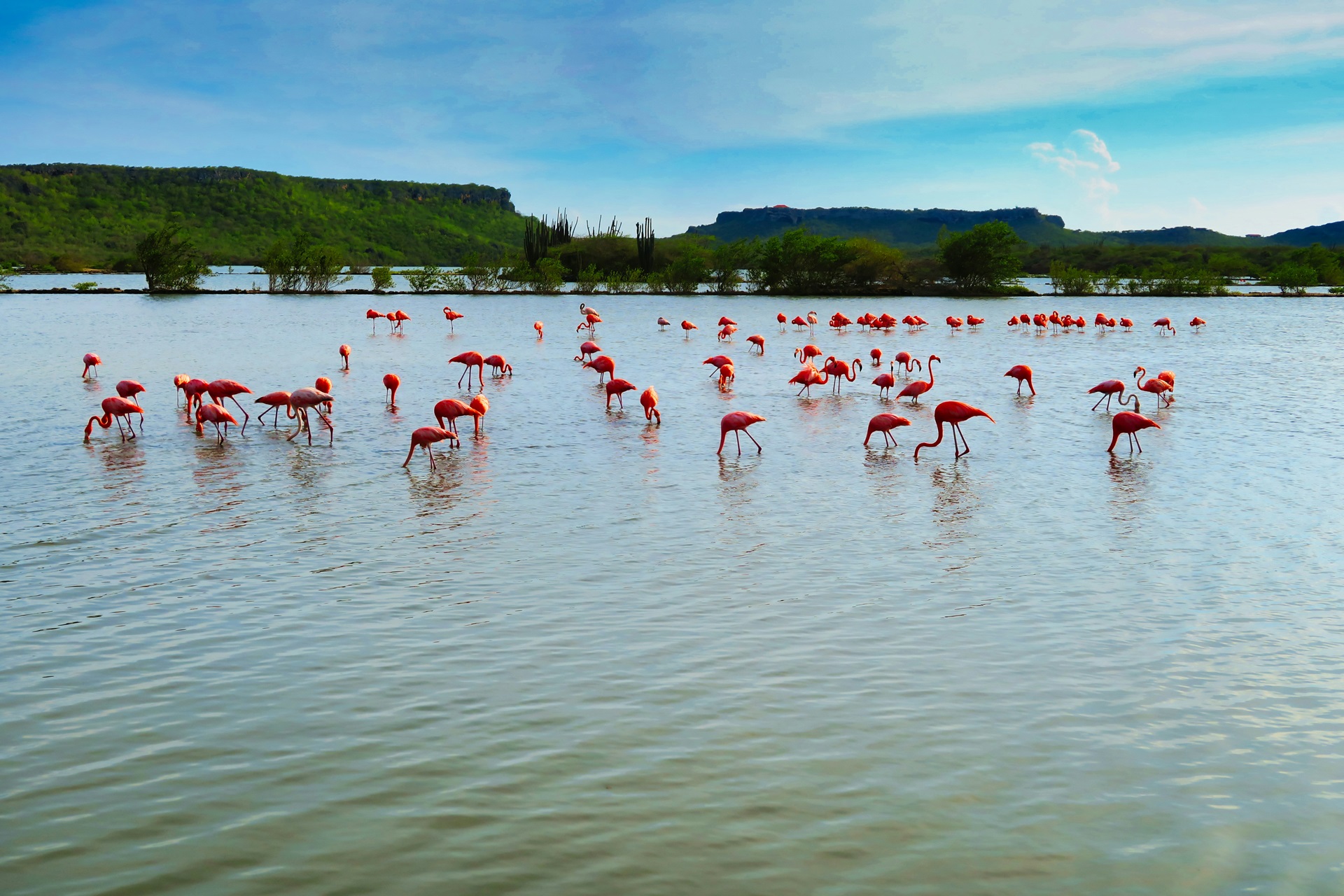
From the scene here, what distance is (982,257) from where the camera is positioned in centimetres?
7031

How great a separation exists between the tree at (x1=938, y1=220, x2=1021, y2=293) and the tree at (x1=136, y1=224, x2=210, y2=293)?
54.2m

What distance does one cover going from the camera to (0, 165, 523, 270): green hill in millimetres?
143000

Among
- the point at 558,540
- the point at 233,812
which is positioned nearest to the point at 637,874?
the point at 233,812

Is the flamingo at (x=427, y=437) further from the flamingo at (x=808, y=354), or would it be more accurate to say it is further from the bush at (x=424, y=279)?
the bush at (x=424, y=279)

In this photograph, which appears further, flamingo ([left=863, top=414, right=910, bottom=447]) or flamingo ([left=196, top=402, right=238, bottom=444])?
flamingo ([left=196, top=402, right=238, bottom=444])

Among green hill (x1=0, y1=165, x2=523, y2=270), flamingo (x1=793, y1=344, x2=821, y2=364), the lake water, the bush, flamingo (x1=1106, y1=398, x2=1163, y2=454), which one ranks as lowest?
the lake water

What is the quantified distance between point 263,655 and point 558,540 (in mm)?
3398

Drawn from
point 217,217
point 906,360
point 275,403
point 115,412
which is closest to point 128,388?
point 115,412

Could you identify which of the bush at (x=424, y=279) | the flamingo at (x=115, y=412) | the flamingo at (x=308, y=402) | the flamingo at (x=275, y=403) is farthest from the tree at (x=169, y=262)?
the flamingo at (x=308, y=402)

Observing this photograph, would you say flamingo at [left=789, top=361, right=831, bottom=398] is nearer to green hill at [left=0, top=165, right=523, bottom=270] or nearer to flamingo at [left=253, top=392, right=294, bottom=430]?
Result: flamingo at [left=253, top=392, right=294, bottom=430]

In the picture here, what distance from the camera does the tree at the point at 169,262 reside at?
6550cm

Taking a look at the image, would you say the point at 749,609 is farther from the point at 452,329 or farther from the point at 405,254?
the point at 405,254

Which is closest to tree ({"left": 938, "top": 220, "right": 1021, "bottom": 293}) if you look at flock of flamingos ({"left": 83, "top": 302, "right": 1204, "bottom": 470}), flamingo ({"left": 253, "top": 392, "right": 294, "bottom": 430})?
flock of flamingos ({"left": 83, "top": 302, "right": 1204, "bottom": 470})

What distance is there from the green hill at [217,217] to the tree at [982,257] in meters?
82.0
